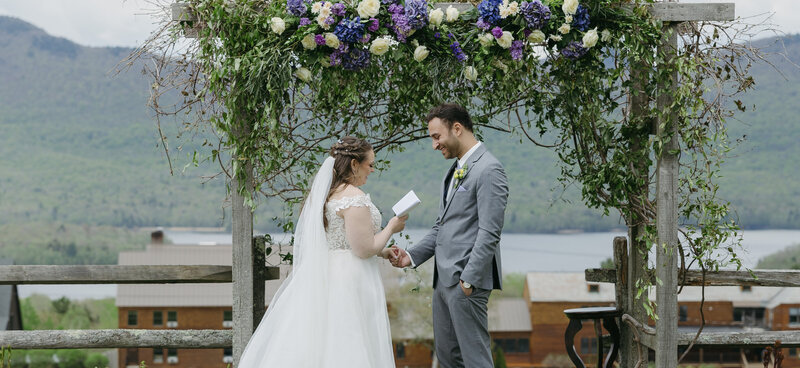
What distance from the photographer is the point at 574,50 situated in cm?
472

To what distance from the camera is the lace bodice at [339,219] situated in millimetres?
4160

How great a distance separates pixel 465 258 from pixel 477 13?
5.28 ft

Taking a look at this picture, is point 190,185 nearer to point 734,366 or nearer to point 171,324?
point 171,324

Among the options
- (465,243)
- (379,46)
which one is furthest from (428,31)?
(465,243)

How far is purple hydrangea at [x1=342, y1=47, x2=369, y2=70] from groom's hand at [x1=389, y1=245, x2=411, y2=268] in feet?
3.89

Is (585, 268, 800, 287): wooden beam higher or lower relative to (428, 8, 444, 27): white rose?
lower

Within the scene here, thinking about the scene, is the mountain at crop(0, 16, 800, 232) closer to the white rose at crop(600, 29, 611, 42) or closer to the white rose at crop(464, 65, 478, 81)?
the white rose at crop(600, 29, 611, 42)

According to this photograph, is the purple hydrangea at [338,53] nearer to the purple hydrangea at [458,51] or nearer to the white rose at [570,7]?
the purple hydrangea at [458,51]

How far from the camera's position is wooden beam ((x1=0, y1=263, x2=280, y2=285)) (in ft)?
18.0

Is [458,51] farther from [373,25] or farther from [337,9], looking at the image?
[337,9]

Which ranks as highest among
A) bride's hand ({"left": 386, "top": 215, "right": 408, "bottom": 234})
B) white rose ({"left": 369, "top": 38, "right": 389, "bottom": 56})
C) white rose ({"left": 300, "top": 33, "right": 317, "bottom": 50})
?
white rose ({"left": 300, "top": 33, "right": 317, "bottom": 50})

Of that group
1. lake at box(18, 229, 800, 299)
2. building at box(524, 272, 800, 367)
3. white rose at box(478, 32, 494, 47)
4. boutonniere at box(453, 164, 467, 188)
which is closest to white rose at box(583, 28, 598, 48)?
white rose at box(478, 32, 494, 47)

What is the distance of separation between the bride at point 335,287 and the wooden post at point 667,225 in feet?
6.25

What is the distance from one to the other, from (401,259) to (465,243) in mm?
514
